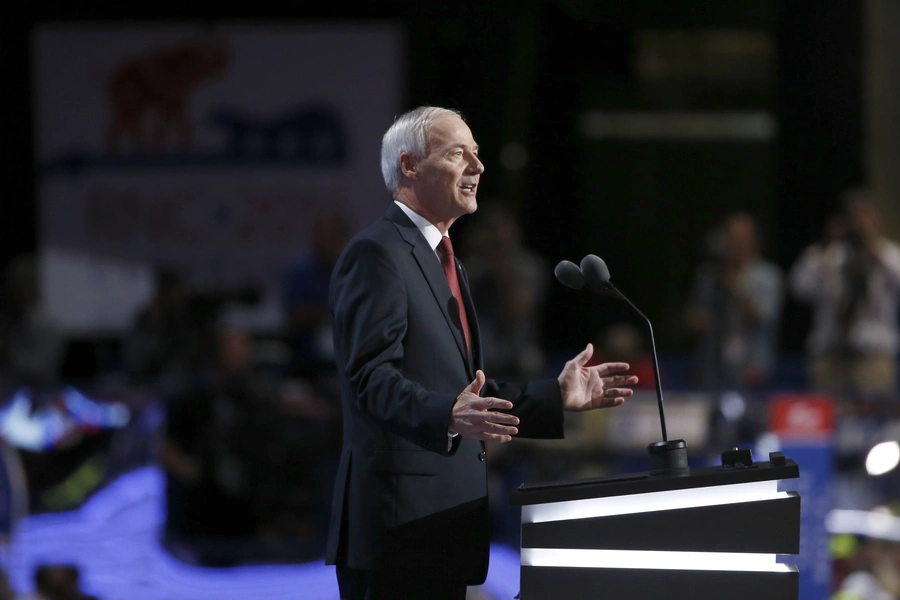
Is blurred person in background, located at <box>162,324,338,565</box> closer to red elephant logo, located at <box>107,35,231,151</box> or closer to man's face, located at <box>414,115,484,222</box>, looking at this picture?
red elephant logo, located at <box>107,35,231,151</box>

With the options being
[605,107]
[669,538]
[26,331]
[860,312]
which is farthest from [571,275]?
[605,107]

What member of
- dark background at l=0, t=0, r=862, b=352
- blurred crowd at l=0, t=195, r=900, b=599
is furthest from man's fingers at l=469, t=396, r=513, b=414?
dark background at l=0, t=0, r=862, b=352

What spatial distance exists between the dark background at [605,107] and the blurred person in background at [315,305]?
5.15 feet

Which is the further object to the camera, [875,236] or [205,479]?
[875,236]

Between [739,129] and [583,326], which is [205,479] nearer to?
[583,326]

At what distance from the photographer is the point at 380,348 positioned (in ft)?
7.68

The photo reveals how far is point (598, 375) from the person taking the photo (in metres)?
2.57

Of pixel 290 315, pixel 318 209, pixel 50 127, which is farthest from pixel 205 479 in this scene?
pixel 50 127

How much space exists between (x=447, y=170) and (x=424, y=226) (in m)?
0.13

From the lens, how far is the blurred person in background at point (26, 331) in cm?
713

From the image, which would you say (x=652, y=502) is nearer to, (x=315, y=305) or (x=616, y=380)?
(x=616, y=380)

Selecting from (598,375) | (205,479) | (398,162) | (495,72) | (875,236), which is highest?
(495,72)

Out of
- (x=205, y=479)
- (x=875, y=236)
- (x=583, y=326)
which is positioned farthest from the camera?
(x=583, y=326)

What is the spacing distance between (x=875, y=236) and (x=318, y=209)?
145 inches
